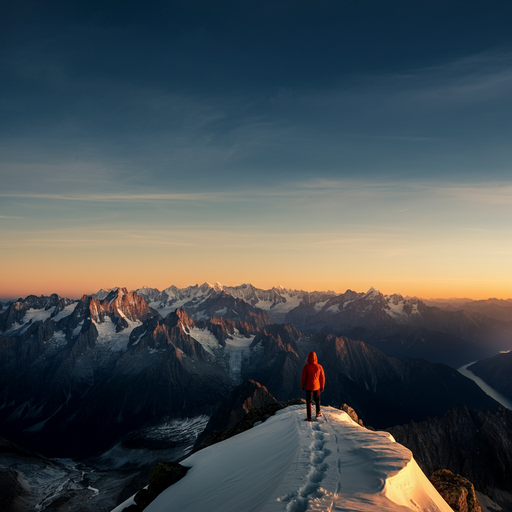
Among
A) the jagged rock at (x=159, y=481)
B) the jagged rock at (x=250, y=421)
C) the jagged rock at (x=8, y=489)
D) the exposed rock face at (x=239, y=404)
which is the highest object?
the jagged rock at (x=159, y=481)

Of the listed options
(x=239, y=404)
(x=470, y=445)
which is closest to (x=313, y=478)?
(x=470, y=445)

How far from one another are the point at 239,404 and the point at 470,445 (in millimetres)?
115003

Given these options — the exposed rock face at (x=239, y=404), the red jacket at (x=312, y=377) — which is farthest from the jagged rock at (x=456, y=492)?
the exposed rock face at (x=239, y=404)

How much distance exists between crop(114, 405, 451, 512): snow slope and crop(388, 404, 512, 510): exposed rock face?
130551mm

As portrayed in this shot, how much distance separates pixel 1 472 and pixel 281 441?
215 metres

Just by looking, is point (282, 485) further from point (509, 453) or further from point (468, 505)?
point (509, 453)

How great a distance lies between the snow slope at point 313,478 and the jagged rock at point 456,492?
24.6 feet

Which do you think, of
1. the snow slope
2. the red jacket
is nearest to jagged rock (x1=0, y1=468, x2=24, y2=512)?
the snow slope

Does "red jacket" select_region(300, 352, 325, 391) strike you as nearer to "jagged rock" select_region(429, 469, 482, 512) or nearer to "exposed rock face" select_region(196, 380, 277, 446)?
"jagged rock" select_region(429, 469, 482, 512)

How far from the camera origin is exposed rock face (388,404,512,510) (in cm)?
12925

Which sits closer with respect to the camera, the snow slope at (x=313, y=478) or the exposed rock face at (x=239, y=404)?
the snow slope at (x=313, y=478)

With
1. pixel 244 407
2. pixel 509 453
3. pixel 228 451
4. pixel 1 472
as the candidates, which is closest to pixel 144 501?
pixel 228 451

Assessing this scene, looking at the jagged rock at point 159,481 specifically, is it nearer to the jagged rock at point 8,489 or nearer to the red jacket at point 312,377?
the red jacket at point 312,377

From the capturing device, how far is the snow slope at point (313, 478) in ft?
35.2
